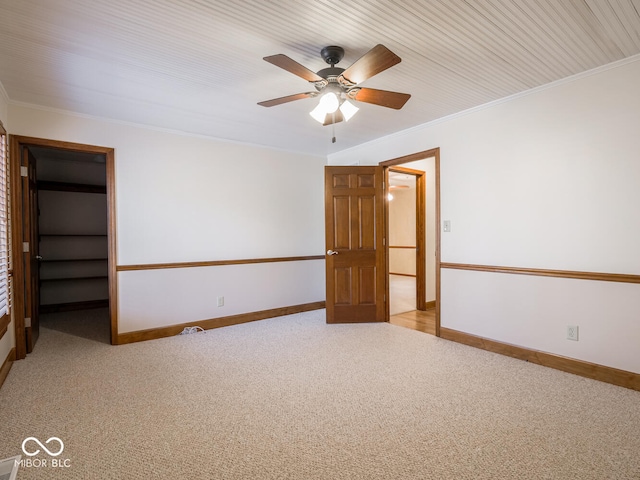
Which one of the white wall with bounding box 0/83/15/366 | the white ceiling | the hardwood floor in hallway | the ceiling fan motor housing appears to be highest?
the white ceiling

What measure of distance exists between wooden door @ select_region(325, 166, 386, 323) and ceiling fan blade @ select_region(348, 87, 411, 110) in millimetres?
1903

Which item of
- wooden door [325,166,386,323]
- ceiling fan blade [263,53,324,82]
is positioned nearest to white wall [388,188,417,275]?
wooden door [325,166,386,323]

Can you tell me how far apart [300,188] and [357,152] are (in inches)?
39.6

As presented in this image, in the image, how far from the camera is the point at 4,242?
2.96 metres

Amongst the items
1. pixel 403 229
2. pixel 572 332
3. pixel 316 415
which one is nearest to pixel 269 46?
pixel 316 415

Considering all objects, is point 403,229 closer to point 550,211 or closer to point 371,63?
point 550,211

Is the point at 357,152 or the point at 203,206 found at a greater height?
the point at 357,152

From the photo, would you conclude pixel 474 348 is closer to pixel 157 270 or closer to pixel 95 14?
pixel 157 270

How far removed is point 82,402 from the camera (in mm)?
2389

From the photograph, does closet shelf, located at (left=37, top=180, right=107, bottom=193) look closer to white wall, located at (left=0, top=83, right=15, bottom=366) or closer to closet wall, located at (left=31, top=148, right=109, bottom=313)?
closet wall, located at (left=31, top=148, right=109, bottom=313)

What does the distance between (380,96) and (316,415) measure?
223cm

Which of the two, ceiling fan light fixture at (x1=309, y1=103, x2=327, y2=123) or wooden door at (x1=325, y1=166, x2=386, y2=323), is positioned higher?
ceiling fan light fixture at (x1=309, y1=103, x2=327, y2=123)

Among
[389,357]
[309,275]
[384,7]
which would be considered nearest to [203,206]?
[309,275]

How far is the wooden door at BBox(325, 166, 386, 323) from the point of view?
448 centimetres
